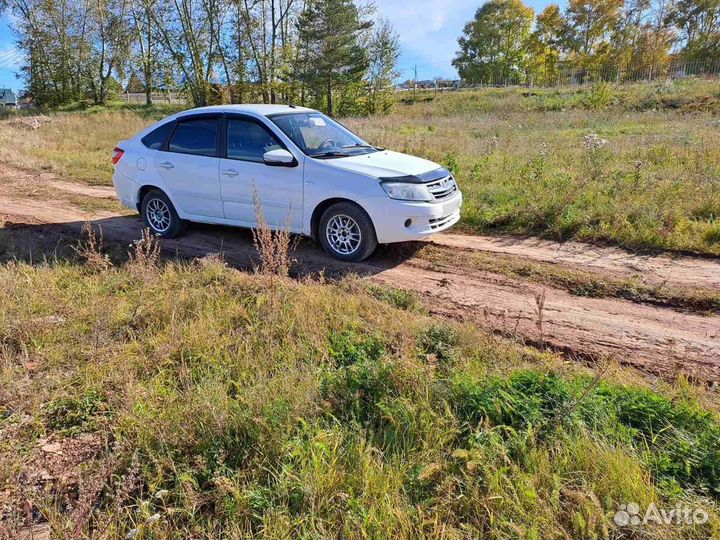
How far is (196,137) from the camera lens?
6.67m

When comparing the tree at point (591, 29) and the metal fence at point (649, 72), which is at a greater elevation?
the tree at point (591, 29)

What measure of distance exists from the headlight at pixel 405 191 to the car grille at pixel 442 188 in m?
0.15

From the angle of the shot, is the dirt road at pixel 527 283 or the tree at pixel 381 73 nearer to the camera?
the dirt road at pixel 527 283

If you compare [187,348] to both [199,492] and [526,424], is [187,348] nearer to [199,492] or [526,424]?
[199,492]

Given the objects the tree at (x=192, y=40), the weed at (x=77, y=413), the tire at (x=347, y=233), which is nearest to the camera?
the weed at (x=77, y=413)

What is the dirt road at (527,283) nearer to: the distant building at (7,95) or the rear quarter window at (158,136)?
the rear quarter window at (158,136)

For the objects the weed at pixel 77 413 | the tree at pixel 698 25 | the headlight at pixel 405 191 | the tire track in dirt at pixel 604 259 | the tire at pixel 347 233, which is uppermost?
the tree at pixel 698 25

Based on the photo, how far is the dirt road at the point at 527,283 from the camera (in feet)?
12.8

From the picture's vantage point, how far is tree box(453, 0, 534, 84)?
208 ft

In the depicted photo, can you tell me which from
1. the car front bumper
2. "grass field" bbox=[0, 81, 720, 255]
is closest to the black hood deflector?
the car front bumper

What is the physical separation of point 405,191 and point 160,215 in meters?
4.02

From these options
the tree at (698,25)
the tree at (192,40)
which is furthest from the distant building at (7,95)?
the tree at (698,25)

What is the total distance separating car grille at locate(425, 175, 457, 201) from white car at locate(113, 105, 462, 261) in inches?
0.5

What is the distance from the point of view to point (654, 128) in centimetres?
1659
